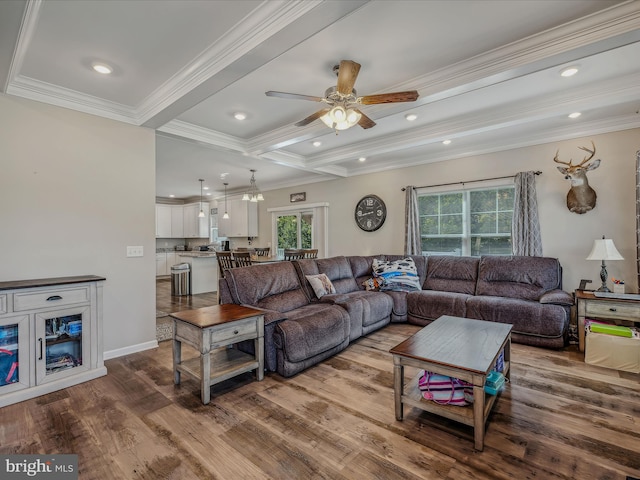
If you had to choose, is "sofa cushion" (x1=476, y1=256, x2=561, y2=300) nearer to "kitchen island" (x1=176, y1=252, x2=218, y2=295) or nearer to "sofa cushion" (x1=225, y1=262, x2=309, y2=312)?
"sofa cushion" (x1=225, y1=262, x2=309, y2=312)

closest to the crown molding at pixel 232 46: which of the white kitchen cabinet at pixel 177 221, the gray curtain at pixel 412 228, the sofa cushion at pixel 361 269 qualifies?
the sofa cushion at pixel 361 269

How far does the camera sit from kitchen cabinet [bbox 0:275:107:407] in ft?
8.00

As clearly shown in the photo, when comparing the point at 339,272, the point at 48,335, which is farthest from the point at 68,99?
the point at 339,272

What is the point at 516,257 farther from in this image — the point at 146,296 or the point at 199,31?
the point at 146,296

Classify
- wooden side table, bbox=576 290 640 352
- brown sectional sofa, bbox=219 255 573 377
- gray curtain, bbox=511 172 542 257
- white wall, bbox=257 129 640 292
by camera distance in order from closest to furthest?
brown sectional sofa, bbox=219 255 573 377
wooden side table, bbox=576 290 640 352
white wall, bbox=257 129 640 292
gray curtain, bbox=511 172 542 257

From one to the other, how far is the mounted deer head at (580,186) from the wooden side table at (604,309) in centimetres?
118

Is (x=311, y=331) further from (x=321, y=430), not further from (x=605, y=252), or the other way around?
(x=605, y=252)

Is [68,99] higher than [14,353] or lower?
higher

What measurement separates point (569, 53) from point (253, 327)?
3.25 metres

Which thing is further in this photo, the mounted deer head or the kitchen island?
the kitchen island

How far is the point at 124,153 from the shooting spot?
3.41m

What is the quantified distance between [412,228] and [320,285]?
2.32 m

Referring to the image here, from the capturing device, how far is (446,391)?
6.77 ft

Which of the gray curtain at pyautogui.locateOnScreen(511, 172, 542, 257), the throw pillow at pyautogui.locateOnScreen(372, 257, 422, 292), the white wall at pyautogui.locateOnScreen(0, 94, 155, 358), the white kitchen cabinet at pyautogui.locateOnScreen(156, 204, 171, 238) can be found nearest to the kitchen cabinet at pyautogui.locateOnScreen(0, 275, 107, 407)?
the white wall at pyautogui.locateOnScreen(0, 94, 155, 358)
